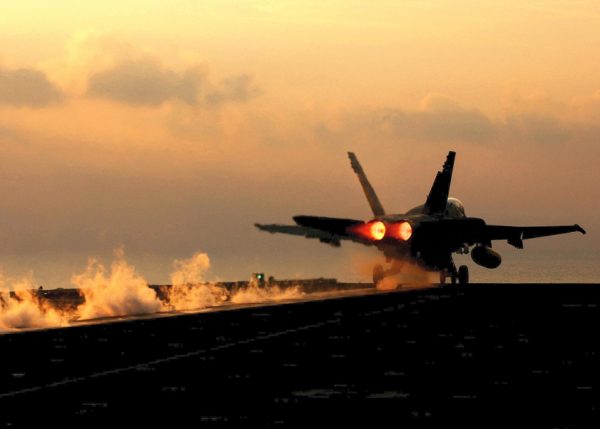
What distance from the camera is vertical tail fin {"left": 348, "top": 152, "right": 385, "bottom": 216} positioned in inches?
3282

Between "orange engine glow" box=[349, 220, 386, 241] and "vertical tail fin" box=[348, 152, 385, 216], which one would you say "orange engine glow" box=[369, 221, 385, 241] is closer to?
"orange engine glow" box=[349, 220, 386, 241]

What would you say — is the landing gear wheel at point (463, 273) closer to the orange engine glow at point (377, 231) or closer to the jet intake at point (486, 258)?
the jet intake at point (486, 258)

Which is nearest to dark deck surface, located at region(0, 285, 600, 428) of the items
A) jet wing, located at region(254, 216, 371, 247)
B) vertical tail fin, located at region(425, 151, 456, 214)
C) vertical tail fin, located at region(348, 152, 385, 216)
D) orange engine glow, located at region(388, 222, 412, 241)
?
orange engine glow, located at region(388, 222, 412, 241)

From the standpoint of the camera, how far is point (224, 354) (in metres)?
27.2

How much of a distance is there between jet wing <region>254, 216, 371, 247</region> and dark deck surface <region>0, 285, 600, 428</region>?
96.3 feet

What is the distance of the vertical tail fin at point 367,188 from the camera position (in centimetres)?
8338

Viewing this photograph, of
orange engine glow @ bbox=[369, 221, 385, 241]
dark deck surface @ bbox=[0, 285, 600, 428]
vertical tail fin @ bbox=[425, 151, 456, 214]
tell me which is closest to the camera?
dark deck surface @ bbox=[0, 285, 600, 428]

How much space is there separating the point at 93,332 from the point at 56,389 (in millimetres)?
17442

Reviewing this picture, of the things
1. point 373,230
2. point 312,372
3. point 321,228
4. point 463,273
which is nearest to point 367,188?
point 463,273

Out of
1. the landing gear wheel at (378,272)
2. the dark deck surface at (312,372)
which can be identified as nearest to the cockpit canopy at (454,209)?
the landing gear wheel at (378,272)

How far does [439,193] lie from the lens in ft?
264

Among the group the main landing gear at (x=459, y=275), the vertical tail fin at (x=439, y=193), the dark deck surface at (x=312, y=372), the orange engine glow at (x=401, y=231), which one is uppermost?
the vertical tail fin at (x=439, y=193)

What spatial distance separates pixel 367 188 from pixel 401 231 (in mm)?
15152

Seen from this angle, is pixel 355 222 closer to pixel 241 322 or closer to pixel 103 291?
pixel 103 291
